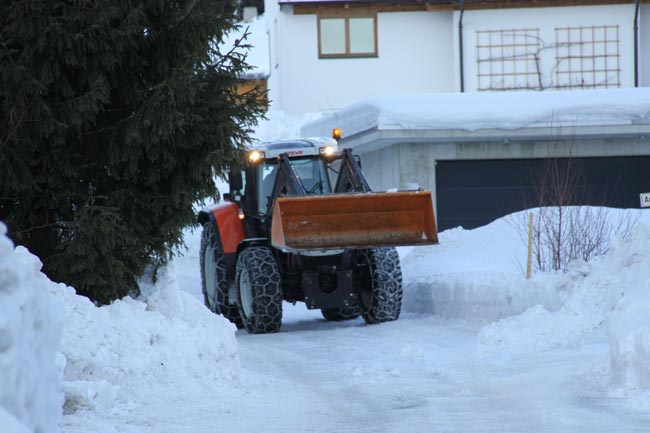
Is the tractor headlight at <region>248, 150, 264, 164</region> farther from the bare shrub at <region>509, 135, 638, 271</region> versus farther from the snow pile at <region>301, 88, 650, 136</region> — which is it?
the snow pile at <region>301, 88, 650, 136</region>

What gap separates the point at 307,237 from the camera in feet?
43.2

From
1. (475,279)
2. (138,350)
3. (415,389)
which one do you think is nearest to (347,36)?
(475,279)

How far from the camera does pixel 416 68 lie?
3244cm

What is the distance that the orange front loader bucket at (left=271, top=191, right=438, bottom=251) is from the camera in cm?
1295

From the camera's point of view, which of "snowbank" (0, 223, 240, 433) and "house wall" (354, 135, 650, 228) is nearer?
"snowbank" (0, 223, 240, 433)

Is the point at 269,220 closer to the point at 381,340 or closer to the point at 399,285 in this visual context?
the point at 399,285

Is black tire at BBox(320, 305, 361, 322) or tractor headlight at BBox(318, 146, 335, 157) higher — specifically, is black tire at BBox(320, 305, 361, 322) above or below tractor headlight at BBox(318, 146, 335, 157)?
below

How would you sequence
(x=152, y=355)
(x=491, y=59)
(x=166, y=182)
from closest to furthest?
(x=152, y=355)
(x=166, y=182)
(x=491, y=59)

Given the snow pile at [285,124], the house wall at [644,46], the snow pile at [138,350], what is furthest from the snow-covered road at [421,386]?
the house wall at [644,46]

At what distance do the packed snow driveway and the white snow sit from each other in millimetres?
18

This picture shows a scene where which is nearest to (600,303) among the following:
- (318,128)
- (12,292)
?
(12,292)

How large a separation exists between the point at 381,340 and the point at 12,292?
26.8 feet

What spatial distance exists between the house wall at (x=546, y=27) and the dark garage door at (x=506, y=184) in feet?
31.7

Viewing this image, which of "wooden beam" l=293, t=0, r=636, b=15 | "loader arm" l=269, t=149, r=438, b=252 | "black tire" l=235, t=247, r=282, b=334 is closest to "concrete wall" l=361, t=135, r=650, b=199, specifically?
"loader arm" l=269, t=149, r=438, b=252
